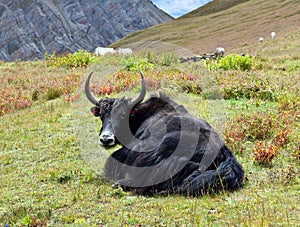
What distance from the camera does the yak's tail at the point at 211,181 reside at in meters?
5.22

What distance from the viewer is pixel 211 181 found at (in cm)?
523

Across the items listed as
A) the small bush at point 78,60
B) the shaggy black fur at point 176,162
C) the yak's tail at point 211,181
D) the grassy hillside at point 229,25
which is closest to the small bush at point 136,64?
the small bush at point 78,60

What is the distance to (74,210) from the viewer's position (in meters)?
5.09

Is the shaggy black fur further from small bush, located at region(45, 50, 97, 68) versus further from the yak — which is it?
small bush, located at region(45, 50, 97, 68)

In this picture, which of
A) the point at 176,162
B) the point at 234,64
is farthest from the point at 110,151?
the point at 234,64

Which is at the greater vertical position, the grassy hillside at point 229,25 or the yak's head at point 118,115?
the yak's head at point 118,115

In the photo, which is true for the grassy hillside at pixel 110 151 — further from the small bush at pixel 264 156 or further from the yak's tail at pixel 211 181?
the yak's tail at pixel 211 181

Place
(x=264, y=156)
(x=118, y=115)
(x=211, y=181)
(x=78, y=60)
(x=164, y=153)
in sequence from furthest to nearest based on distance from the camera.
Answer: (x=78, y=60), (x=118, y=115), (x=264, y=156), (x=164, y=153), (x=211, y=181)

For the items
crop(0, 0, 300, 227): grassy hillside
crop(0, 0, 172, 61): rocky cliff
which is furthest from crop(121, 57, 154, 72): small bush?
crop(0, 0, 172, 61): rocky cliff

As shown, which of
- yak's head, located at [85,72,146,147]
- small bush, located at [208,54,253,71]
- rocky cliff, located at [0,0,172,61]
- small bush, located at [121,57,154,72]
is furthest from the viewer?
rocky cliff, located at [0,0,172,61]

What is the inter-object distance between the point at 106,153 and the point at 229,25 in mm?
66730

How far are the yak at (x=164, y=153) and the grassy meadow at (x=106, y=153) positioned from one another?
A: 8.1 inches

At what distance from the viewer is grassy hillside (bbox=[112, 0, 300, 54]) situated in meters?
52.1

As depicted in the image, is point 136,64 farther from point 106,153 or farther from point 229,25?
point 229,25
